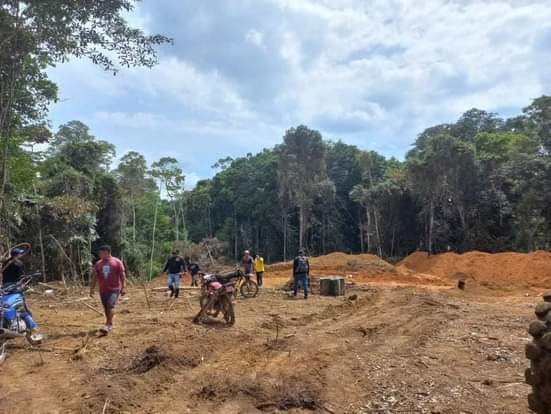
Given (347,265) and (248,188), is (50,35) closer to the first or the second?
(347,265)

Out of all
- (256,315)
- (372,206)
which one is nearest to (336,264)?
(372,206)

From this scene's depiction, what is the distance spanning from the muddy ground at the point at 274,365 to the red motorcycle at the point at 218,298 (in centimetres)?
31

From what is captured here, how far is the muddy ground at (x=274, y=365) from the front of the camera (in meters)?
5.27

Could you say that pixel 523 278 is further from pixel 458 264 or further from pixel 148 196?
pixel 148 196

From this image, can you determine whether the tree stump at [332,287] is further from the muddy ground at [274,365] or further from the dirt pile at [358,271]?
the dirt pile at [358,271]

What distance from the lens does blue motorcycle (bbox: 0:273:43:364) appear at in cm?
713

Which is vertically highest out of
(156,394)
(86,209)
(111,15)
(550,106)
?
(550,106)

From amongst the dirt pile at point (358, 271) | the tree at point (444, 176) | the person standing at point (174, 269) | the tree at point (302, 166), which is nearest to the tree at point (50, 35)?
the person standing at point (174, 269)

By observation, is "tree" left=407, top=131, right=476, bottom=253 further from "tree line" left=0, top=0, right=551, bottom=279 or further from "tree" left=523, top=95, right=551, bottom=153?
"tree" left=523, top=95, right=551, bottom=153

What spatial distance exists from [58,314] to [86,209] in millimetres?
6323

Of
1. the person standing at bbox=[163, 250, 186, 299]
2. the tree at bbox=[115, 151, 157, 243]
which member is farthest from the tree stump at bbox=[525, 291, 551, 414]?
the tree at bbox=[115, 151, 157, 243]

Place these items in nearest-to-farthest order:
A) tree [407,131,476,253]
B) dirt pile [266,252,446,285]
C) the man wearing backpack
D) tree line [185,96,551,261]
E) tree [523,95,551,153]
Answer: the man wearing backpack → dirt pile [266,252,446,285] → tree [523,95,551,153] → tree line [185,96,551,261] → tree [407,131,476,253]

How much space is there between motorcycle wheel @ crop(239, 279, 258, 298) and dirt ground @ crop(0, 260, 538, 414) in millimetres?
4092

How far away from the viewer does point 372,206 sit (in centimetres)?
3972
